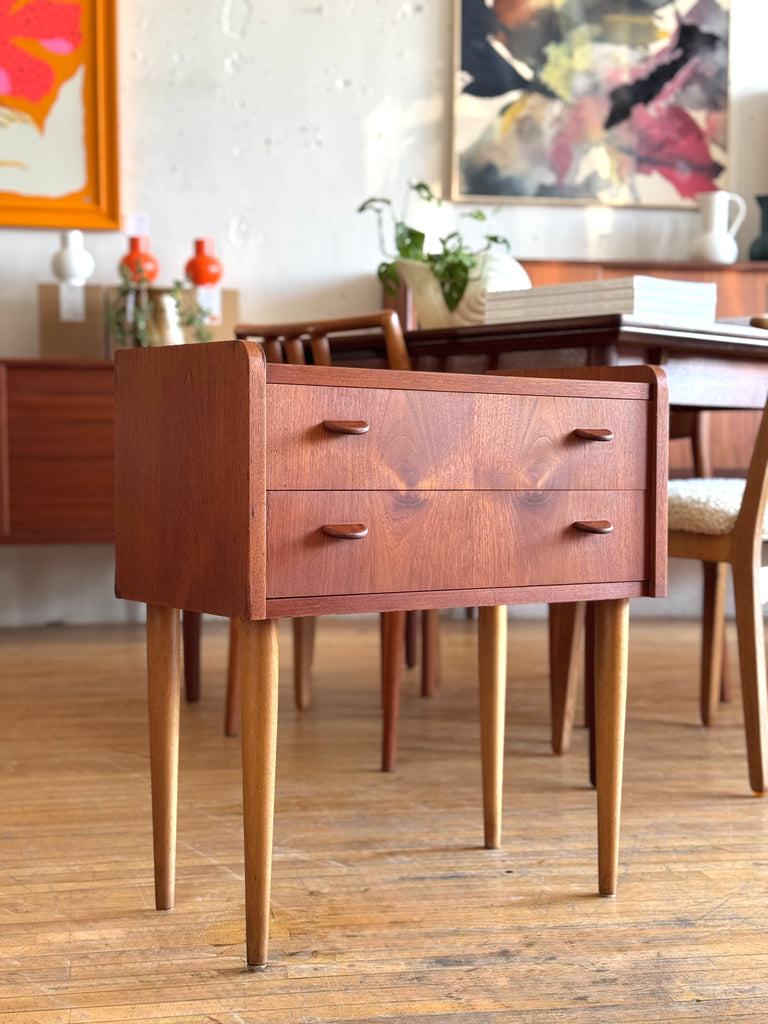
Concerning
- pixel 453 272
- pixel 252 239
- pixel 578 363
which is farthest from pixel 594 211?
pixel 578 363

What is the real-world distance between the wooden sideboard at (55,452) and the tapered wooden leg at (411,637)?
1.09 m

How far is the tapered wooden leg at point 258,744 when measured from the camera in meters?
1.35

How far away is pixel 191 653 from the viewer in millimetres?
2908

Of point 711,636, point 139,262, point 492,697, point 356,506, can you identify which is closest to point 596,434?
point 356,506

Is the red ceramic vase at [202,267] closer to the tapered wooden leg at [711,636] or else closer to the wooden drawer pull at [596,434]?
the tapered wooden leg at [711,636]

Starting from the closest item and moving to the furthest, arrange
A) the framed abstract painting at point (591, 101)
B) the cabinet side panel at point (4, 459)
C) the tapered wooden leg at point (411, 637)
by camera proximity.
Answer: the tapered wooden leg at point (411, 637), the cabinet side panel at point (4, 459), the framed abstract painting at point (591, 101)

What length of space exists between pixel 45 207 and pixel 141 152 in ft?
1.31

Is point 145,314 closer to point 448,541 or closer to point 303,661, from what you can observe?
point 303,661

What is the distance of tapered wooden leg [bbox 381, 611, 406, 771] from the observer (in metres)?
2.27

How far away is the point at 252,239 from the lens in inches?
172

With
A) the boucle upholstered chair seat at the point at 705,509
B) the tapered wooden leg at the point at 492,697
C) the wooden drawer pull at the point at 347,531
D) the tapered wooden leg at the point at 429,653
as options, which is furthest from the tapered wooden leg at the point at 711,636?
the wooden drawer pull at the point at 347,531

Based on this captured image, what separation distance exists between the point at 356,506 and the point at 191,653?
1621 mm

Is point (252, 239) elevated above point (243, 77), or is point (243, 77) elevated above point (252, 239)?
point (243, 77)

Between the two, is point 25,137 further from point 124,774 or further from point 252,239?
point 124,774
